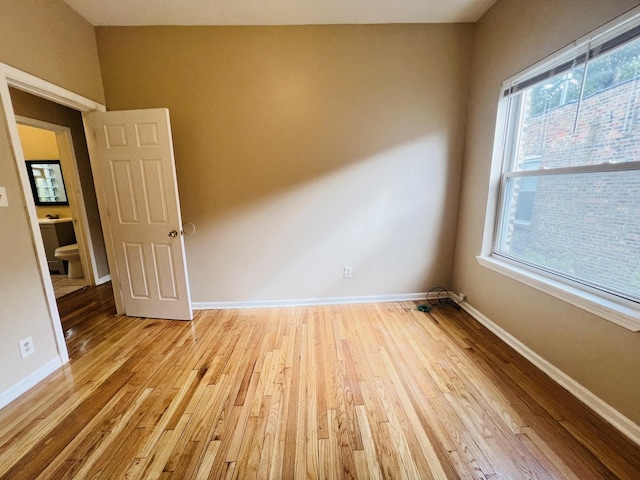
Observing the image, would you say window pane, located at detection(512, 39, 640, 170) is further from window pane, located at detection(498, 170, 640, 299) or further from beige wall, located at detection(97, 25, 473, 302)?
beige wall, located at detection(97, 25, 473, 302)

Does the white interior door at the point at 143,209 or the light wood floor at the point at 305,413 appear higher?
the white interior door at the point at 143,209

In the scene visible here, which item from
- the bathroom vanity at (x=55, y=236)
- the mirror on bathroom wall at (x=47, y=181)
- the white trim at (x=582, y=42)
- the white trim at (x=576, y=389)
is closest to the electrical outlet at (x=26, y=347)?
the bathroom vanity at (x=55, y=236)

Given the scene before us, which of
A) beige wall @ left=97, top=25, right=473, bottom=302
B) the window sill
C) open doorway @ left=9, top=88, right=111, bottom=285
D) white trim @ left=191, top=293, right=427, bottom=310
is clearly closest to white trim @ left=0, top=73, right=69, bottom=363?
beige wall @ left=97, top=25, right=473, bottom=302

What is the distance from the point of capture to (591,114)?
1.49 meters

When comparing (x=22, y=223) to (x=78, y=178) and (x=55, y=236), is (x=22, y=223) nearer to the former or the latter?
(x=78, y=178)

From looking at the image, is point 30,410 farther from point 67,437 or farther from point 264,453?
point 264,453

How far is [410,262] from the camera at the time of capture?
2.77 meters

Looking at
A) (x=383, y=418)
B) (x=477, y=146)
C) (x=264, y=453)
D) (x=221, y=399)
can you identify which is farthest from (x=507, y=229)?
(x=221, y=399)

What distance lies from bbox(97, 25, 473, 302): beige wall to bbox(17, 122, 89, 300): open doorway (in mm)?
2040

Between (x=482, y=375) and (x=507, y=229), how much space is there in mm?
1295

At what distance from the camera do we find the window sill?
4.17ft

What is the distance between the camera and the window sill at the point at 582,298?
1.27 meters

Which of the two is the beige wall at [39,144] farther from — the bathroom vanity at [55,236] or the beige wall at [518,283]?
the beige wall at [518,283]

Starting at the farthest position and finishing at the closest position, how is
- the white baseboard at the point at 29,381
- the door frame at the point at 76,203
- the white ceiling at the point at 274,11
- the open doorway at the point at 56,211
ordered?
1. the open doorway at the point at 56,211
2. the door frame at the point at 76,203
3. the white ceiling at the point at 274,11
4. the white baseboard at the point at 29,381
